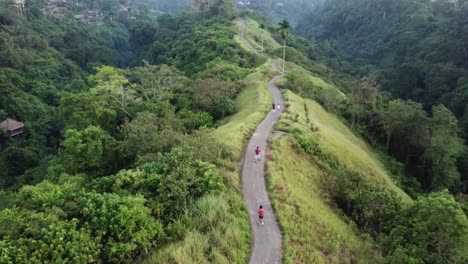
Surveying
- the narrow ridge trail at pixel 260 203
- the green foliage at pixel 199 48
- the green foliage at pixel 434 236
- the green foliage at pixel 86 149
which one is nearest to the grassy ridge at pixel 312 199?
the narrow ridge trail at pixel 260 203

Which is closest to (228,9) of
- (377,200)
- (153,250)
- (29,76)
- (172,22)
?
(172,22)

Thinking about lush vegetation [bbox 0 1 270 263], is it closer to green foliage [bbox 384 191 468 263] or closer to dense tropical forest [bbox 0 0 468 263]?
dense tropical forest [bbox 0 0 468 263]

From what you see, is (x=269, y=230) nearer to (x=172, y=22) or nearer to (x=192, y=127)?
(x=192, y=127)

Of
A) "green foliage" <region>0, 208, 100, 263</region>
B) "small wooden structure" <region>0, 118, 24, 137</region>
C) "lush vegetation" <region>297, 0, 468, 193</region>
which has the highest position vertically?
"green foliage" <region>0, 208, 100, 263</region>

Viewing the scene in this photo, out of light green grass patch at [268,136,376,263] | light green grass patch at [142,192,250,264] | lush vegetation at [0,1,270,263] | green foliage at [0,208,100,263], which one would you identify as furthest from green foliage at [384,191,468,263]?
green foliage at [0,208,100,263]

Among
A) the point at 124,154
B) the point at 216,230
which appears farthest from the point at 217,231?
the point at 124,154

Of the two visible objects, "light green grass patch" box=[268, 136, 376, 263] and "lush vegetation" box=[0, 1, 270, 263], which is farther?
"light green grass patch" box=[268, 136, 376, 263]

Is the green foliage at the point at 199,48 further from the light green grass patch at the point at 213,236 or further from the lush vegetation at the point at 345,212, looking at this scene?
the light green grass patch at the point at 213,236

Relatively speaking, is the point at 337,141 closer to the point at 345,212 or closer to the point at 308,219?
the point at 345,212
